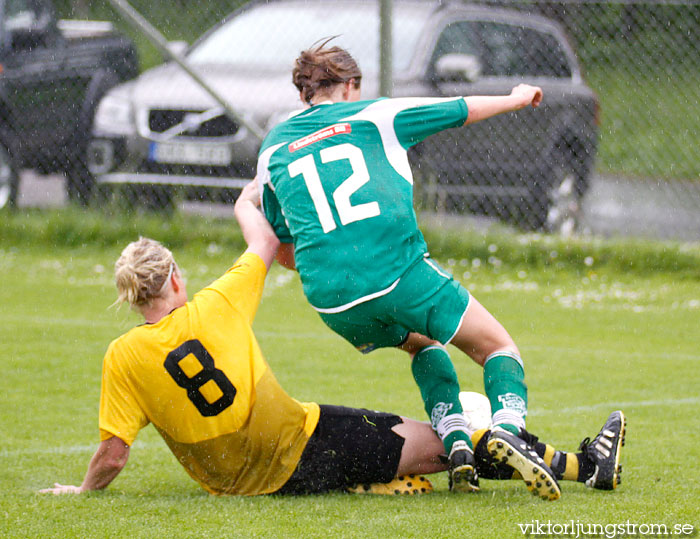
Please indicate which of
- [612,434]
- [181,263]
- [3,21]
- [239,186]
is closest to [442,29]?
[239,186]

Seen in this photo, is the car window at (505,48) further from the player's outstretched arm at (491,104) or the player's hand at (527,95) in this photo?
the player's outstretched arm at (491,104)

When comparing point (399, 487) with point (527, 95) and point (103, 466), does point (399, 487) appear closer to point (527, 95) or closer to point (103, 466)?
point (103, 466)

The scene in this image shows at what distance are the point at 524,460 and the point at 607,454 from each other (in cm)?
50

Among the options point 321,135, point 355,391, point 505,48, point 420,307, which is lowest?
point 355,391

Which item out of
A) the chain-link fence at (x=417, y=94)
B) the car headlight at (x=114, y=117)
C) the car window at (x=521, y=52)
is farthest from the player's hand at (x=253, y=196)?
the car window at (x=521, y=52)

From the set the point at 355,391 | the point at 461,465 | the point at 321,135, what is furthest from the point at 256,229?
the point at 355,391

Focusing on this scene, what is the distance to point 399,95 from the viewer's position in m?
8.83

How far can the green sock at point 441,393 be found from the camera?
12.6ft

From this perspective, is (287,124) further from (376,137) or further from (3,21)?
(3,21)

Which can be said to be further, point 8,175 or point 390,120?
point 8,175

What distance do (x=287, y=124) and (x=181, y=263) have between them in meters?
5.14

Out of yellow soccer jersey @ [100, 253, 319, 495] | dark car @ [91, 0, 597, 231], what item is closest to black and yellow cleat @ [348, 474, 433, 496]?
yellow soccer jersey @ [100, 253, 319, 495]

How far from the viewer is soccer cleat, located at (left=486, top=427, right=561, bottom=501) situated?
3434mm

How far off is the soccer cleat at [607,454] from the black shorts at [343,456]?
2.23 ft
